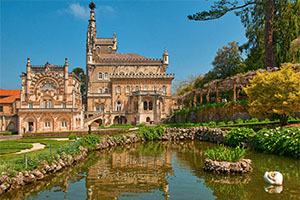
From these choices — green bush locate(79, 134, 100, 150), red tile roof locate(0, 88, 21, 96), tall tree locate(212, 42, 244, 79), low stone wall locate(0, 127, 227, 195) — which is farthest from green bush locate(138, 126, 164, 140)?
red tile roof locate(0, 88, 21, 96)

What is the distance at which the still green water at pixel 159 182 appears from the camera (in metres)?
8.29

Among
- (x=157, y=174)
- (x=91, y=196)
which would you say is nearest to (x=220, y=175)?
(x=157, y=174)

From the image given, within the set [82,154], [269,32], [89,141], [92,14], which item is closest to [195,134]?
[89,141]

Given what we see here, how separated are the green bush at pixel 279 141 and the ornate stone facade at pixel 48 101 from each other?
27.8 meters

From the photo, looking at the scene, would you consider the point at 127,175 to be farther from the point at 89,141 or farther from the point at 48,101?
the point at 48,101

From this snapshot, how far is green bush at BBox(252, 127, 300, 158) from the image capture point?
12977mm

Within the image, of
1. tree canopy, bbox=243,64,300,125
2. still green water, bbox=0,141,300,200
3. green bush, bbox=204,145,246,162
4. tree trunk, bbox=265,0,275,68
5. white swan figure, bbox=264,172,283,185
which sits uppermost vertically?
tree trunk, bbox=265,0,275,68

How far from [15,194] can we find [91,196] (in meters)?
3.05

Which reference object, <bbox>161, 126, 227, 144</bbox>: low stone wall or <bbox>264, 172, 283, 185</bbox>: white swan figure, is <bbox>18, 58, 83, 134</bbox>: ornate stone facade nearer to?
<bbox>161, 126, 227, 144</bbox>: low stone wall

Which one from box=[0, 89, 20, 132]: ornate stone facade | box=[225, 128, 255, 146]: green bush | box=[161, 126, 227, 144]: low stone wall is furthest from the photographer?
box=[0, 89, 20, 132]: ornate stone facade

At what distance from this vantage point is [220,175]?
1032 cm

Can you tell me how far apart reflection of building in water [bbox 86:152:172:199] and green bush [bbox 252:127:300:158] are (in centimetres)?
620

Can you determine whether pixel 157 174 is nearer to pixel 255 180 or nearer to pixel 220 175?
pixel 220 175

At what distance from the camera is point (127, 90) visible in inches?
1817
